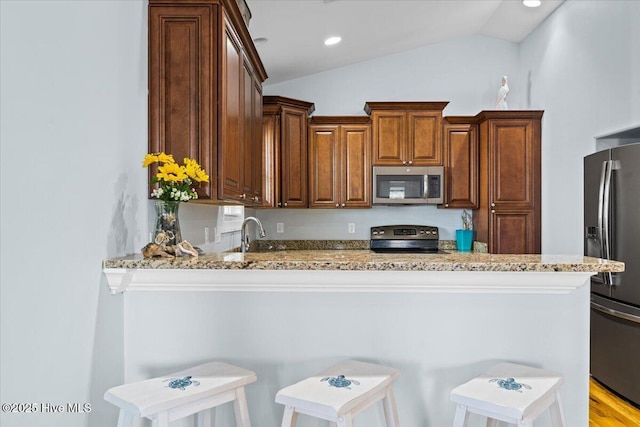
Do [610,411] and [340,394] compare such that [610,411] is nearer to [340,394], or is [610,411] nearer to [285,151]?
[340,394]

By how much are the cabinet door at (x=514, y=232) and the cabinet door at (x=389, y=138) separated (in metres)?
1.05

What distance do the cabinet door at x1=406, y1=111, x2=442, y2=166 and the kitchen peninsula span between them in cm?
272

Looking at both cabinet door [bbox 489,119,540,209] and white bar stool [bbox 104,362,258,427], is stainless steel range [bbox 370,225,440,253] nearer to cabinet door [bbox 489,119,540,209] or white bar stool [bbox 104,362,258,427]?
cabinet door [bbox 489,119,540,209]

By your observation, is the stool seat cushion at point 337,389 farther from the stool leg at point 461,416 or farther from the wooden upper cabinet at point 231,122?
the wooden upper cabinet at point 231,122

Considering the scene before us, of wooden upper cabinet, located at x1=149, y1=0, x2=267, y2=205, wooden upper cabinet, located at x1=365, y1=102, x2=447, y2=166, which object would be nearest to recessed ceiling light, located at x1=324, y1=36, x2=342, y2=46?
wooden upper cabinet, located at x1=365, y1=102, x2=447, y2=166

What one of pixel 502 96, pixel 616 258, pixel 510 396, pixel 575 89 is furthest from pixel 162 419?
pixel 502 96

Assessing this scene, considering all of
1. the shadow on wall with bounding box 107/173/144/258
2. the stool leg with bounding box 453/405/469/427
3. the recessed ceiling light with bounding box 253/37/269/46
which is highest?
the recessed ceiling light with bounding box 253/37/269/46

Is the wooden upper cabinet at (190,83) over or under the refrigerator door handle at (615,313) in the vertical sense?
over

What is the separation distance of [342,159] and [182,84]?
8.54 feet

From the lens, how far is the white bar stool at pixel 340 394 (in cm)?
124

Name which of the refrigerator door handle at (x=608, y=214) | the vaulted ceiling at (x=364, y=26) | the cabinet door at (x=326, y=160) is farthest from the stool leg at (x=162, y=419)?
the cabinet door at (x=326, y=160)

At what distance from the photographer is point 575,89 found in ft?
12.3

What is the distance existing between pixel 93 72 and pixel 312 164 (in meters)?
2.92

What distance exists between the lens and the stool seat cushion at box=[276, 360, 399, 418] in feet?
4.07
